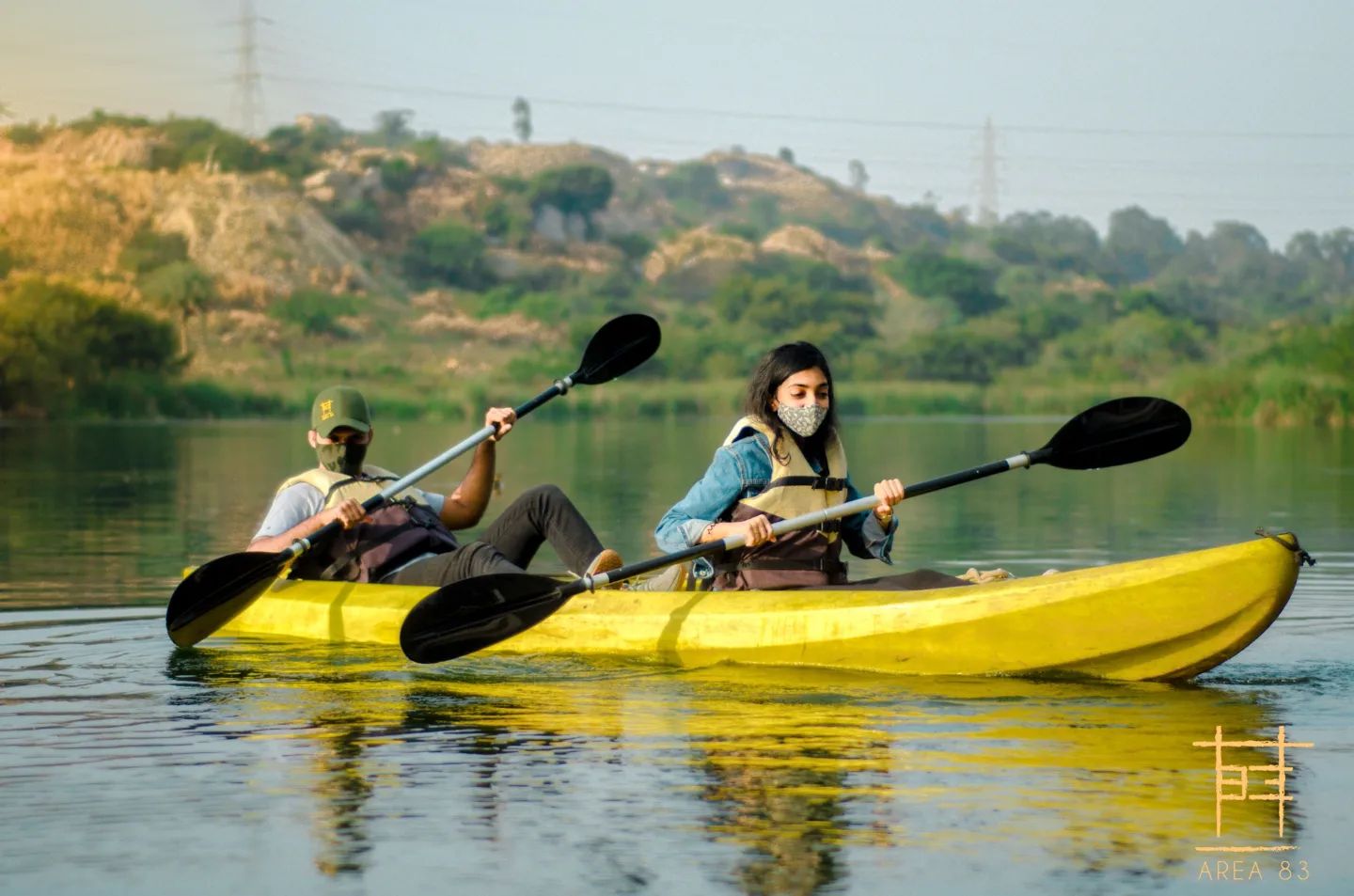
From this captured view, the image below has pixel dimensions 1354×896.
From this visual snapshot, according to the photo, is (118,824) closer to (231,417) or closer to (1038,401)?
(231,417)

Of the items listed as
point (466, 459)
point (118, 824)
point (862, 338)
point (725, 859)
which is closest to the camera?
point (725, 859)

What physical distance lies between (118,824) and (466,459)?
87.9ft

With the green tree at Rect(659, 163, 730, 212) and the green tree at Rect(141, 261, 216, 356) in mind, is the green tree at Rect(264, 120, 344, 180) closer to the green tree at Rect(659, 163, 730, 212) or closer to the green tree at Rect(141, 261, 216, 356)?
the green tree at Rect(141, 261, 216, 356)

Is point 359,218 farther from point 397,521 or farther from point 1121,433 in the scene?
point 1121,433

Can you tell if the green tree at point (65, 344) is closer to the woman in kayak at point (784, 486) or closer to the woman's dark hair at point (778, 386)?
the woman in kayak at point (784, 486)

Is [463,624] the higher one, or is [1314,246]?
[1314,246]

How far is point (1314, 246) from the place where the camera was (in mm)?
157875

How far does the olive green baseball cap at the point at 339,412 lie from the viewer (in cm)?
923

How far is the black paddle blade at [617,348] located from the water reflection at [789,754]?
227 cm

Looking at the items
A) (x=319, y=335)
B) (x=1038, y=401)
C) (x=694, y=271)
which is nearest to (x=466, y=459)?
(x=1038, y=401)

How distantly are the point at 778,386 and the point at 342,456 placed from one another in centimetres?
222

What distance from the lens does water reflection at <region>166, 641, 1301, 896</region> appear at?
17.9ft
